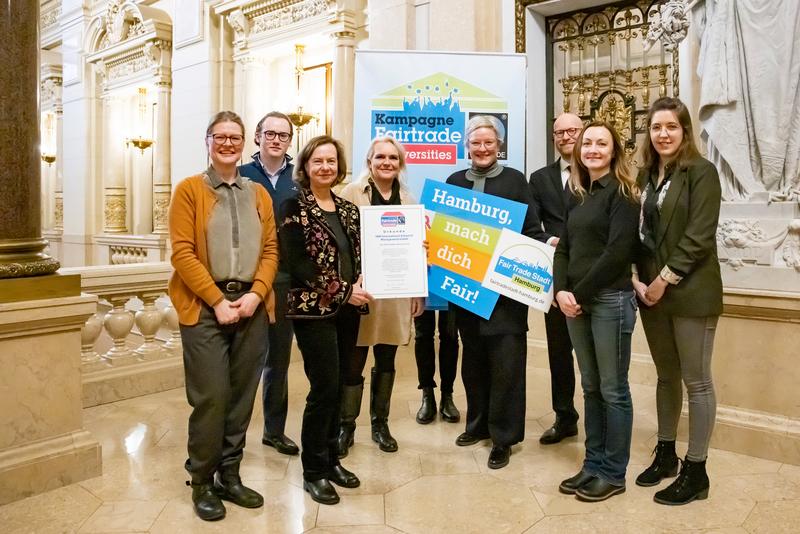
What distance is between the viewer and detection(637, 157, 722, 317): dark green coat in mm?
2752

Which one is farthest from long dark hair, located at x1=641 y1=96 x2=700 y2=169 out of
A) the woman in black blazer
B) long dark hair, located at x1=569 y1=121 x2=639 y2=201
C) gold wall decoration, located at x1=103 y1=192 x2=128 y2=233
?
gold wall decoration, located at x1=103 y1=192 x2=128 y2=233

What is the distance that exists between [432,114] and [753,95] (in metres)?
1.91

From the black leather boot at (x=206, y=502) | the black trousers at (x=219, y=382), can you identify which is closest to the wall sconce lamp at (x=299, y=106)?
the black trousers at (x=219, y=382)

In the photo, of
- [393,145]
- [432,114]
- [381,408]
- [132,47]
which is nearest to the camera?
[393,145]

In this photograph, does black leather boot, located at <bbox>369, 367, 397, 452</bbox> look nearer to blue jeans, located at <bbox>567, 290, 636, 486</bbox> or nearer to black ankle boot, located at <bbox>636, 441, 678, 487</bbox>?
blue jeans, located at <bbox>567, 290, 636, 486</bbox>

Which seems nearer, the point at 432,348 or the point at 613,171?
the point at 613,171

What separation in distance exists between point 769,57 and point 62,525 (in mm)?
3963

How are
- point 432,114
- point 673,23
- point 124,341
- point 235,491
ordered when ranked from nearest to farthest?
1. point 235,491
2. point 673,23
3. point 432,114
4. point 124,341

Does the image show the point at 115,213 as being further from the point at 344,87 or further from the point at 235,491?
the point at 235,491

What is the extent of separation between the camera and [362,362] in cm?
332

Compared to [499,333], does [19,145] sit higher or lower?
higher

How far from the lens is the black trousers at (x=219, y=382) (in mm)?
2652

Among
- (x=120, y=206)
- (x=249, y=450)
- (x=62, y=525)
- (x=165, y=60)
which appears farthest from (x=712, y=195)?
(x=120, y=206)

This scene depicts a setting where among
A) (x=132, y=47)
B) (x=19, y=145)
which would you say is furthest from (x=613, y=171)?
(x=132, y=47)
